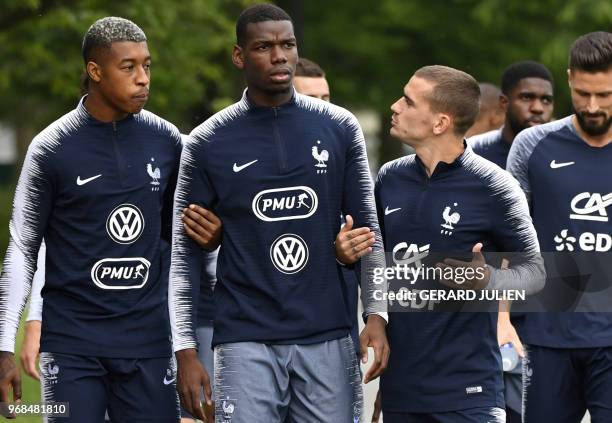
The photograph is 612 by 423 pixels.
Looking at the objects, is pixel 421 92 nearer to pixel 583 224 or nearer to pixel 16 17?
pixel 583 224

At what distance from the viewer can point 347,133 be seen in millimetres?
6445

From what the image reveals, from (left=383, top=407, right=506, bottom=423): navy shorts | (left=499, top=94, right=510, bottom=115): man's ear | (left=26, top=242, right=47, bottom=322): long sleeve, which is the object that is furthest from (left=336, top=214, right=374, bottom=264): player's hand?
(left=499, top=94, right=510, bottom=115): man's ear

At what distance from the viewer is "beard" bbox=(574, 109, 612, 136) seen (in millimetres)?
7027

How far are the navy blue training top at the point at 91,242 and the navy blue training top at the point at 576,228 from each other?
1966mm

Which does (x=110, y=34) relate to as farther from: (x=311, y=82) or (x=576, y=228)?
(x=576, y=228)

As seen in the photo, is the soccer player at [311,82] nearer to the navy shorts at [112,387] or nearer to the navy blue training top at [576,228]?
the navy blue training top at [576,228]

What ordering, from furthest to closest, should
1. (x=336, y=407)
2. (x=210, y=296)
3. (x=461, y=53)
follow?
(x=461, y=53)
(x=210, y=296)
(x=336, y=407)

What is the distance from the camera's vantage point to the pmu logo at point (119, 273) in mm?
6477

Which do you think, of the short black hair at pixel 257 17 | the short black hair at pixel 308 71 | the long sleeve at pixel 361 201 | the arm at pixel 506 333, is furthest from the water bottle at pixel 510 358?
the short black hair at pixel 257 17

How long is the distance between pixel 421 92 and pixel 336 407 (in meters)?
1.71

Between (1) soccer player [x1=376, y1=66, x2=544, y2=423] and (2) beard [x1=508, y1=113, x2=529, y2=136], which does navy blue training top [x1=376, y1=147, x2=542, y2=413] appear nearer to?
(1) soccer player [x1=376, y1=66, x2=544, y2=423]

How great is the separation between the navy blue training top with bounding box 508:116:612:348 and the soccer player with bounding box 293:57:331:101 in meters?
1.96

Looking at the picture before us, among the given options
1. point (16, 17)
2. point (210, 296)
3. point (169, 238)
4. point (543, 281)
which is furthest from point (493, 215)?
point (16, 17)

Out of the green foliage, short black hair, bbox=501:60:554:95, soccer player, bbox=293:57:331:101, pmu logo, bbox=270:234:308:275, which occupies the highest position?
the green foliage
